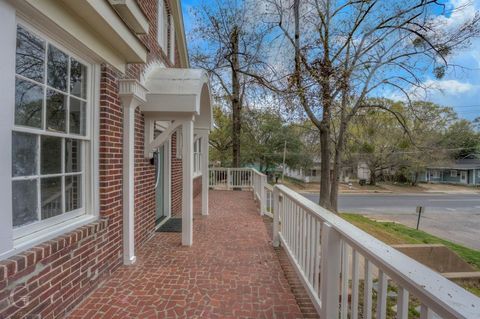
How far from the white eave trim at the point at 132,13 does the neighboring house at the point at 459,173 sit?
45.4 meters

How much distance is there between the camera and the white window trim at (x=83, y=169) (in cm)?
180

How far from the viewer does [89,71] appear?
2.85 meters

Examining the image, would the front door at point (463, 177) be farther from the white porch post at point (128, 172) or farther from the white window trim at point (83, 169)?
the white window trim at point (83, 169)

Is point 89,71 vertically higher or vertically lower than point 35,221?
higher

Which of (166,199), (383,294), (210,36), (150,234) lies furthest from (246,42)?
(383,294)

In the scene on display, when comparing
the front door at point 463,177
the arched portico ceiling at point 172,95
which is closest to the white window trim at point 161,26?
the arched portico ceiling at point 172,95

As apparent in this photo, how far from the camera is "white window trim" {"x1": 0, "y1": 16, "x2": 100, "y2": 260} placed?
180 centimetres

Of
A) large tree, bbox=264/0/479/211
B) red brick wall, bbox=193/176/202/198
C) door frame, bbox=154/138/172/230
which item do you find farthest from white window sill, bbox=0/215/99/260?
large tree, bbox=264/0/479/211

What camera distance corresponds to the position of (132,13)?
306 centimetres

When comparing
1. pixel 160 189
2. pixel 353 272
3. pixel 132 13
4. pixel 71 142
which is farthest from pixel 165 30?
pixel 353 272

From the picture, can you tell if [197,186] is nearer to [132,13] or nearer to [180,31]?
[180,31]

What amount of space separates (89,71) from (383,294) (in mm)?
3254

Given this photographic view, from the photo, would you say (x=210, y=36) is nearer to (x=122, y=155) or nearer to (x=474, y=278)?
(x=122, y=155)

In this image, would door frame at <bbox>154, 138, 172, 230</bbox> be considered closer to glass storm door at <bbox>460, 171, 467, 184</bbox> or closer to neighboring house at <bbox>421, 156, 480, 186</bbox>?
neighboring house at <bbox>421, 156, 480, 186</bbox>
